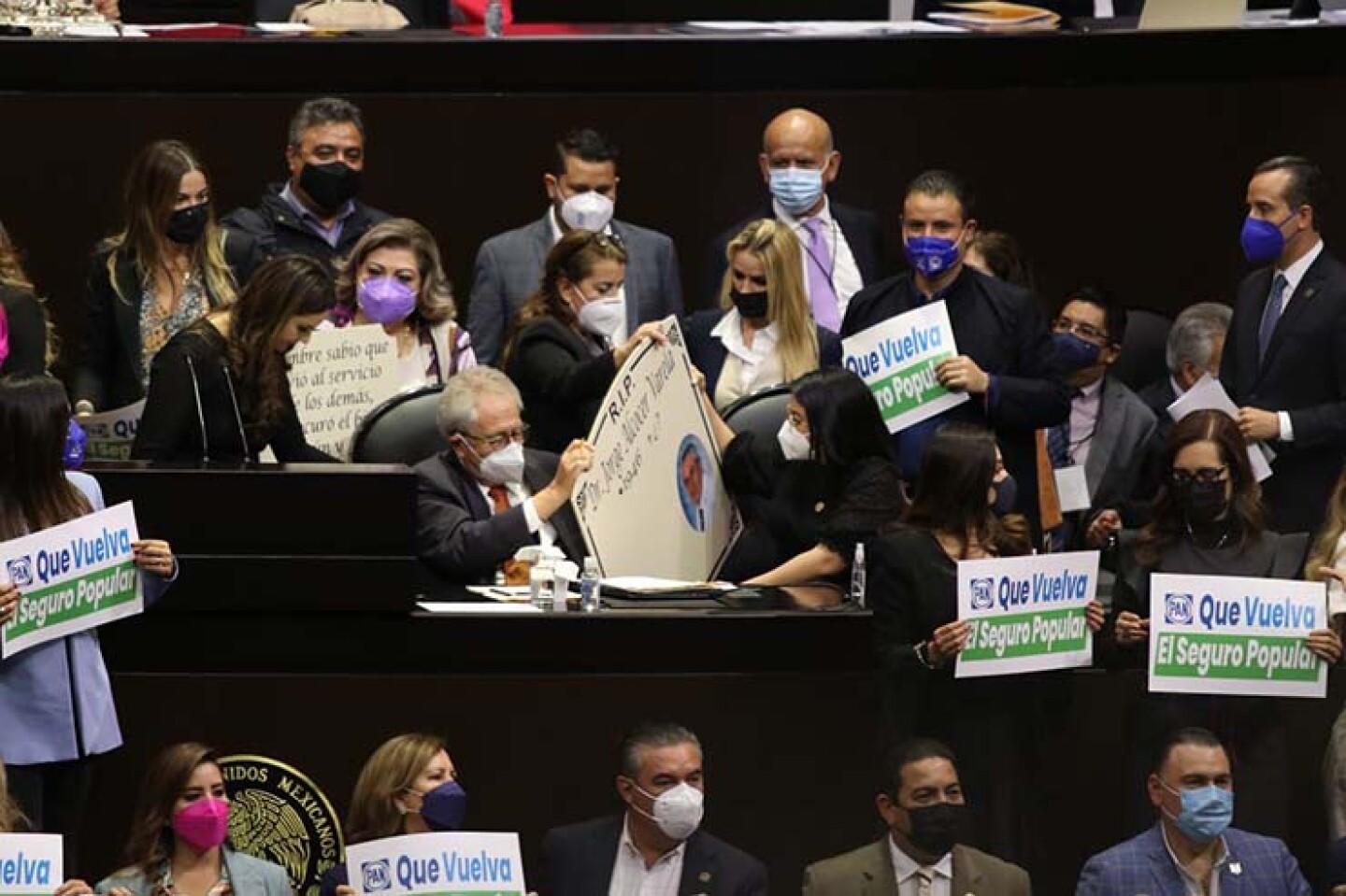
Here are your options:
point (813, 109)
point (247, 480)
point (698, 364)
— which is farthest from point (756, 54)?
point (247, 480)

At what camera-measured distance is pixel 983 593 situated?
10164 mm

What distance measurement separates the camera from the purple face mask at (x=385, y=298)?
11.2 m

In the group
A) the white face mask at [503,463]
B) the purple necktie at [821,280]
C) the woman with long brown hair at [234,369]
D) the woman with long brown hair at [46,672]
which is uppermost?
the purple necktie at [821,280]

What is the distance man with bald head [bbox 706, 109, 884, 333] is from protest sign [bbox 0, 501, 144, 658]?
2.83 meters

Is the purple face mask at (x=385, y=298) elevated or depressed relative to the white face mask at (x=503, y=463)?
elevated

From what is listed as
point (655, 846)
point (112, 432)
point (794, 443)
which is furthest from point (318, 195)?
point (655, 846)

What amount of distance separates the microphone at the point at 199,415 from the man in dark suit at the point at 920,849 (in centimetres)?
207

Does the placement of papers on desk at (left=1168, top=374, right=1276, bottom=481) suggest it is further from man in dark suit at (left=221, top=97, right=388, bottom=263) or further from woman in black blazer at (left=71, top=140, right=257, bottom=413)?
woman in black blazer at (left=71, top=140, right=257, bottom=413)

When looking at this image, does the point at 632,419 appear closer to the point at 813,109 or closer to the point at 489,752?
the point at 489,752

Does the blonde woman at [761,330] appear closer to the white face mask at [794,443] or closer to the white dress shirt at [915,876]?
the white face mask at [794,443]

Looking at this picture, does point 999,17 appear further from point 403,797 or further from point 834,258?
point 403,797

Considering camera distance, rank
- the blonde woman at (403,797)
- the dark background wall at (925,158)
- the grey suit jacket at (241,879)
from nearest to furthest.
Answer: the grey suit jacket at (241,879) → the blonde woman at (403,797) → the dark background wall at (925,158)

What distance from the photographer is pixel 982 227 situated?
1282 centimetres

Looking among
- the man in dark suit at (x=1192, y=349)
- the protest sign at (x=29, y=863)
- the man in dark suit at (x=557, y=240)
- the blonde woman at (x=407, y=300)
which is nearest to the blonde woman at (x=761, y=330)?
the man in dark suit at (x=557, y=240)
